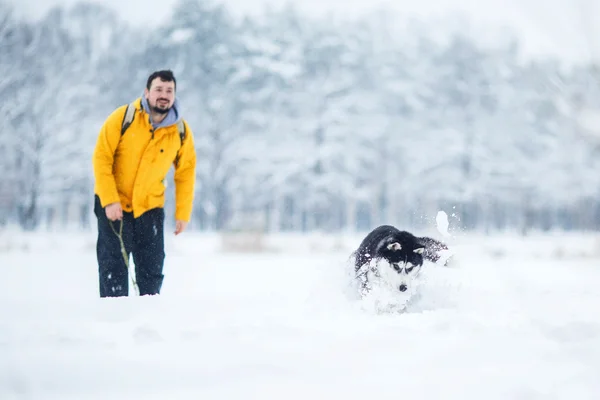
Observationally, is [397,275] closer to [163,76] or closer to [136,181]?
[136,181]

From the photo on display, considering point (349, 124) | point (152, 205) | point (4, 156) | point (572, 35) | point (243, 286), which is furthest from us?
point (349, 124)

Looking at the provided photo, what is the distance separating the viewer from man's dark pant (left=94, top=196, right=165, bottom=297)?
3.85 m

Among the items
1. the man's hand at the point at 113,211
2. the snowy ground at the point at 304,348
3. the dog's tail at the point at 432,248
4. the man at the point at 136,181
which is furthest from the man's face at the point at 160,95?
the dog's tail at the point at 432,248

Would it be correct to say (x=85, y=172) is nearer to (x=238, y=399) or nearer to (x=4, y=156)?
(x=4, y=156)

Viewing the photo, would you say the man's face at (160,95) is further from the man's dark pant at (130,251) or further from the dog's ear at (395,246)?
the dog's ear at (395,246)

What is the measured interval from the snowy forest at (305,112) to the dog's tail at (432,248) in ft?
50.8

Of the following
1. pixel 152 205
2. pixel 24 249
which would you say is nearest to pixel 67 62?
pixel 24 249

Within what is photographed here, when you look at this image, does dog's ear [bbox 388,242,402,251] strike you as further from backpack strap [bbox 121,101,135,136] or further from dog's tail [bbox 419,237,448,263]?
backpack strap [bbox 121,101,135,136]

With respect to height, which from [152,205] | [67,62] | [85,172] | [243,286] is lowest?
[243,286]

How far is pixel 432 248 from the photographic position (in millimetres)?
4281

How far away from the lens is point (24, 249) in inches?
449

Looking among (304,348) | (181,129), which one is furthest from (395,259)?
(181,129)

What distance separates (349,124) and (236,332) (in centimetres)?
1947

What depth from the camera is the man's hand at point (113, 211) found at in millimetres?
3666
